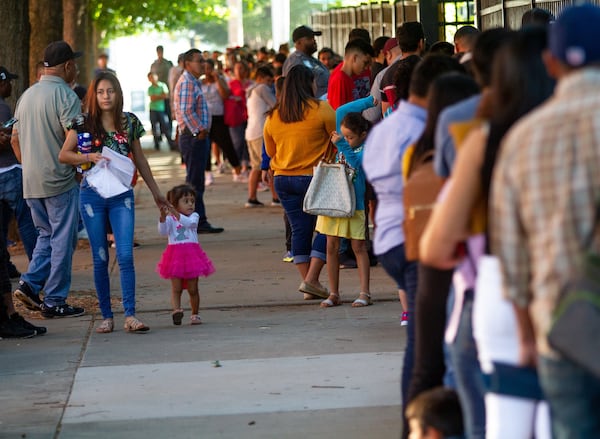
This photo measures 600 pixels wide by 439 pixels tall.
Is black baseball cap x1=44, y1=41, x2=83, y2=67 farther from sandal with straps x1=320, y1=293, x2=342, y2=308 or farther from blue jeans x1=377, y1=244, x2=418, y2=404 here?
blue jeans x1=377, y1=244, x2=418, y2=404

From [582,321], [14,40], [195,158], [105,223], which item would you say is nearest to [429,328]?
[582,321]

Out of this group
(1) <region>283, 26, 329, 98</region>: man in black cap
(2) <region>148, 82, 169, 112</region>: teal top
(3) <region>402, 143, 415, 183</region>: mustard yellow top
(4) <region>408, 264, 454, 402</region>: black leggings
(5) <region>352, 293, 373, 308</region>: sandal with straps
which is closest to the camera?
(4) <region>408, 264, 454, 402</region>: black leggings

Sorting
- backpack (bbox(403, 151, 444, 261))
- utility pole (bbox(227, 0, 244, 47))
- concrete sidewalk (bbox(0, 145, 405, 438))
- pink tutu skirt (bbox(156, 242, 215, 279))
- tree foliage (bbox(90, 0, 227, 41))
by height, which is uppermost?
utility pole (bbox(227, 0, 244, 47))

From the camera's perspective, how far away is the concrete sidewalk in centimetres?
668

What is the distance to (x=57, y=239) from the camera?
33.2ft

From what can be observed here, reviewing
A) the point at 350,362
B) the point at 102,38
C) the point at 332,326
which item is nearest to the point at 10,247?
the point at 332,326

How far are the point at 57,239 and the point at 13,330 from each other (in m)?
1.10

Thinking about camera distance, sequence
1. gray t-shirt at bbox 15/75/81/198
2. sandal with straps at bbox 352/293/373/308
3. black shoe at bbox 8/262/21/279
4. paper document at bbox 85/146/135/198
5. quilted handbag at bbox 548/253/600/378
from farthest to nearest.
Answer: black shoe at bbox 8/262/21/279, gray t-shirt at bbox 15/75/81/198, sandal with straps at bbox 352/293/373/308, paper document at bbox 85/146/135/198, quilted handbag at bbox 548/253/600/378

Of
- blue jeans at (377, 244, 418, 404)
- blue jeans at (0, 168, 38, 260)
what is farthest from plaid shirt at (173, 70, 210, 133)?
blue jeans at (377, 244, 418, 404)

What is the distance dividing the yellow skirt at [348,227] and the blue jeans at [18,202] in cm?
292

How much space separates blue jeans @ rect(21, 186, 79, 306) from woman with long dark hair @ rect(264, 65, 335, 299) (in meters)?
1.59

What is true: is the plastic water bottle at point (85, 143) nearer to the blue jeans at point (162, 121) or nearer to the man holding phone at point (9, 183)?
→ the man holding phone at point (9, 183)

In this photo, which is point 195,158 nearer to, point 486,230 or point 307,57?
point 307,57

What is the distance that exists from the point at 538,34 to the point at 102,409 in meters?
3.69
